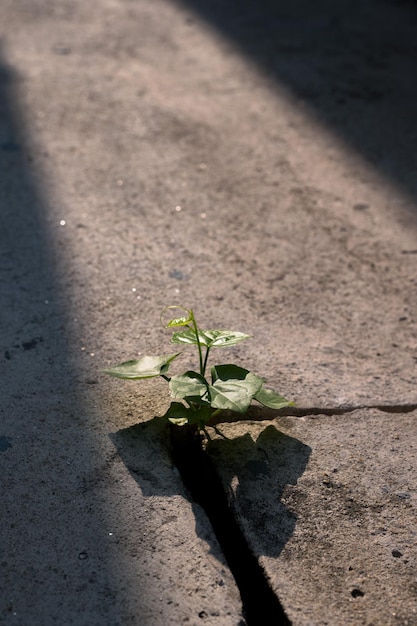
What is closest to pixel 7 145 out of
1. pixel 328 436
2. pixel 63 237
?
pixel 63 237

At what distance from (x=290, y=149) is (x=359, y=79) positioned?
0.76 meters

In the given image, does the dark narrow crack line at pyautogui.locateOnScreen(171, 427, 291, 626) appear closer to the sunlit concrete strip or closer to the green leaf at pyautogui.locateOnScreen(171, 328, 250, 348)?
the sunlit concrete strip

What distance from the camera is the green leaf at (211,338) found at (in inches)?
65.7

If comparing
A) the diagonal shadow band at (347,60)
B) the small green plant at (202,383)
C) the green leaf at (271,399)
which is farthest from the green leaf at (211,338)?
the diagonal shadow band at (347,60)

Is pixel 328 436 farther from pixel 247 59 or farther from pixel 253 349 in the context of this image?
pixel 247 59

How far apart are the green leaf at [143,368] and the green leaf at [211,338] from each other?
4cm

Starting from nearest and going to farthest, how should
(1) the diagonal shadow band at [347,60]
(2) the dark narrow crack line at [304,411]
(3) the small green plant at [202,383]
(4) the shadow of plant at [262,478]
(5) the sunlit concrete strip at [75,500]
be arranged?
(5) the sunlit concrete strip at [75,500] → (4) the shadow of plant at [262,478] → (3) the small green plant at [202,383] → (2) the dark narrow crack line at [304,411] → (1) the diagonal shadow band at [347,60]

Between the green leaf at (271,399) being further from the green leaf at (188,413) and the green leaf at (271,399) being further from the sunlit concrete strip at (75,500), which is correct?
the sunlit concrete strip at (75,500)

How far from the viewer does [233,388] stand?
162 centimetres

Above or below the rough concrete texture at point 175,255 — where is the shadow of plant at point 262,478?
above

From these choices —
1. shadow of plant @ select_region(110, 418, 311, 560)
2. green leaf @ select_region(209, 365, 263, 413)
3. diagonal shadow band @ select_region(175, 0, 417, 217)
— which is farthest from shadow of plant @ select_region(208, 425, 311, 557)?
diagonal shadow band @ select_region(175, 0, 417, 217)


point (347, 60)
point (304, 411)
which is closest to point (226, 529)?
point (304, 411)

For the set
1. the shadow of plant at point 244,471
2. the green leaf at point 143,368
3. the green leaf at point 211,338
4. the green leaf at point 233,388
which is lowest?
the shadow of plant at point 244,471

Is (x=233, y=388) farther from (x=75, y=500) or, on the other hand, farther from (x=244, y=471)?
(x=75, y=500)
